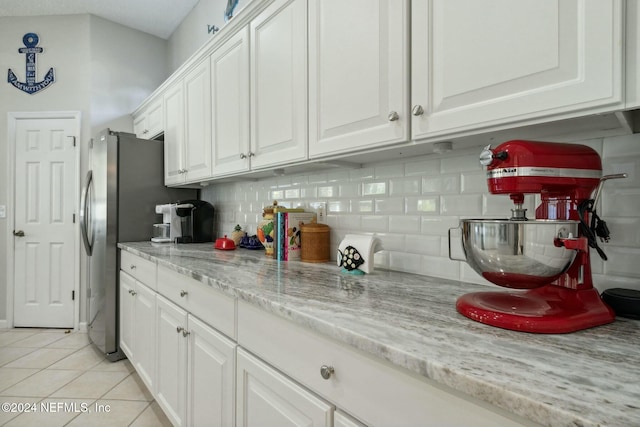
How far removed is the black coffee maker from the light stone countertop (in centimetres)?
157

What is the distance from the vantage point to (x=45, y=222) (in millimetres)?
3467

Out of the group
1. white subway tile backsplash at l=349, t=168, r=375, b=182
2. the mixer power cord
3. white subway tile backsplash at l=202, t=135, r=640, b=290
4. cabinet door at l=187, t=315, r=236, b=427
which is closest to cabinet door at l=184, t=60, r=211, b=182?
white subway tile backsplash at l=202, t=135, r=640, b=290

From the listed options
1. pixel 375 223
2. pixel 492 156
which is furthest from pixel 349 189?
pixel 492 156

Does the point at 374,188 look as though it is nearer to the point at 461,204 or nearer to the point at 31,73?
the point at 461,204

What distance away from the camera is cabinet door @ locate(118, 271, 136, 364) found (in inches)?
89.9

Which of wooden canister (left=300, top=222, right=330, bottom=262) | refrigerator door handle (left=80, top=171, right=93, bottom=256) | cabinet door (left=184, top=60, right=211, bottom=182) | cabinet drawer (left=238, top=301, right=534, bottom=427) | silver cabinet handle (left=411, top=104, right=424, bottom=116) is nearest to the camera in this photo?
cabinet drawer (left=238, top=301, right=534, bottom=427)

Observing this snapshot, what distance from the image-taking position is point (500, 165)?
75 centimetres

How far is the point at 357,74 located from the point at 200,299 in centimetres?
107

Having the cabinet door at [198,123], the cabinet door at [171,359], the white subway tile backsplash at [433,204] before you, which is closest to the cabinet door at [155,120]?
the cabinet door at [198,123]

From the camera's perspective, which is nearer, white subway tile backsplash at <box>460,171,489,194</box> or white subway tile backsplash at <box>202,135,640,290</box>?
white subway tile backsplash at <box>202,135,640,290</box>

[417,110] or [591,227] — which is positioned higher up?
[417,110]

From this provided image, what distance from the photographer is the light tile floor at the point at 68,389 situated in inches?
74.1

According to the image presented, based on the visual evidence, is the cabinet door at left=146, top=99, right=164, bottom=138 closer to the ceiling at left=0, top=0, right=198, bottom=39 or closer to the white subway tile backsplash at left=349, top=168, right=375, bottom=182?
the ceiling at left=0, top=0, right=198, bottom=39

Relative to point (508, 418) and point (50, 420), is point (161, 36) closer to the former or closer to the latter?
point (50, 420)
